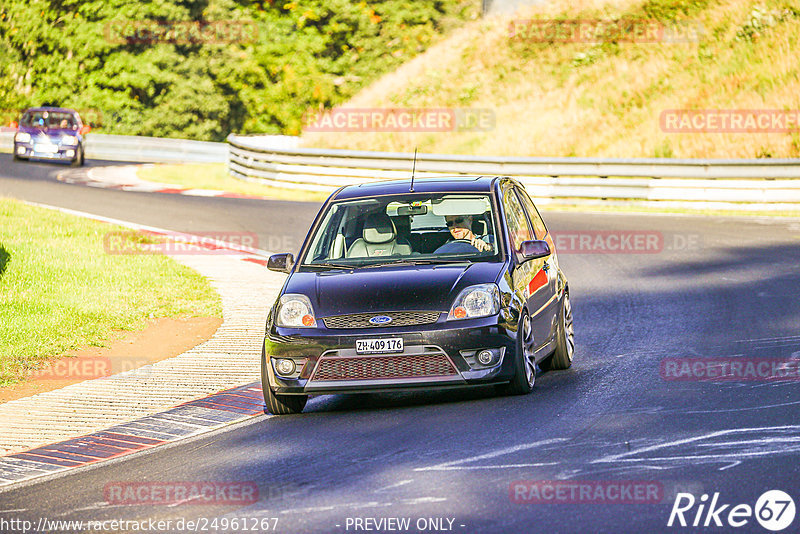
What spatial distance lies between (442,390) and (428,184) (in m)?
1.80

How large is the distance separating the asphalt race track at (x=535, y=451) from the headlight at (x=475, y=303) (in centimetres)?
67

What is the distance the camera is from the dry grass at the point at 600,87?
33.5 meters

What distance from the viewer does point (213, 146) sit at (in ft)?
154

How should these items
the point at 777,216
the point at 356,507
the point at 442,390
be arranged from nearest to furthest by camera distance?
the point at 356,507 < the point at 442,390 < the point at 777,216

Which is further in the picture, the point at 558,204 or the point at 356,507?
the point at 558,204

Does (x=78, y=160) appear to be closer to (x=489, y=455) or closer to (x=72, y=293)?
(x=72, y=293)

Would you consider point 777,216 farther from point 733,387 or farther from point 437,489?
point 437,489

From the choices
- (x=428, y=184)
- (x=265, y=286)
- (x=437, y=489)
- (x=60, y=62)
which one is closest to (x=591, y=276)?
(x=265, y=286)

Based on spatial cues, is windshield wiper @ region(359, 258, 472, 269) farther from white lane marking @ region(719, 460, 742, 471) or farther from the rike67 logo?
the rike67 logo

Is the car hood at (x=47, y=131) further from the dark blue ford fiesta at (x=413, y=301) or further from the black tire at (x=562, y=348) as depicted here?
the black tire at (x=562, y=348)

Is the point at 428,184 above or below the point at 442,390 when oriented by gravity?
above
